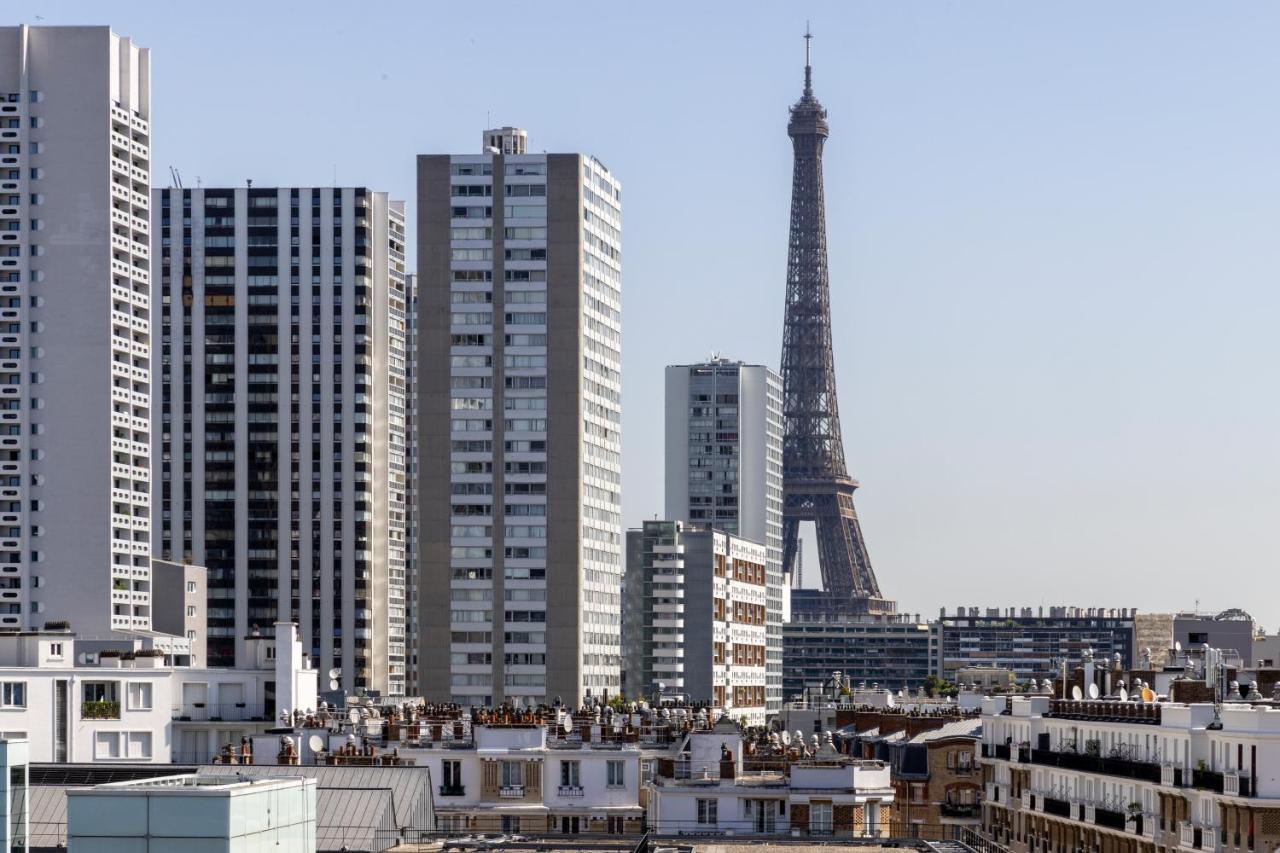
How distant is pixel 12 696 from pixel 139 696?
7452 mm

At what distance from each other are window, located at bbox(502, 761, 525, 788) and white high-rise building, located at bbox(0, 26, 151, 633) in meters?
78.1

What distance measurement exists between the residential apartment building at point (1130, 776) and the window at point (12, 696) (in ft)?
157

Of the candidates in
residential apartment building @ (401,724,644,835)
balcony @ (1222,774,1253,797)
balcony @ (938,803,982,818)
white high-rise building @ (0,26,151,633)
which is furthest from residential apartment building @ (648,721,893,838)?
white high-rise building @ (0,26,151,633)

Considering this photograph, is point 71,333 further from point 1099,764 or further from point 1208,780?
point 1208,780

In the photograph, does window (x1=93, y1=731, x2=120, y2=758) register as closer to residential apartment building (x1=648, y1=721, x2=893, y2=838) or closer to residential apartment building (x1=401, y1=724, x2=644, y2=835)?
residential apartment building (x1=401, y1=724, x2=644, y2=835)

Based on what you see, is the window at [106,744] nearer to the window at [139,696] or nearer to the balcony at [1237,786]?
the window at [139,696]

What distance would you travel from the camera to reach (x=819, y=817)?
101 m

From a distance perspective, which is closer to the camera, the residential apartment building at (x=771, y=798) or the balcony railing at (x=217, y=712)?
the residential apartment building at (x=771, y=798)

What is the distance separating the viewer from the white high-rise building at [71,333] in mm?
183250

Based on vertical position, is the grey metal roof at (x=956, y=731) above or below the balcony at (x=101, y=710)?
below

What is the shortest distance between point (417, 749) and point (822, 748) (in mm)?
16889

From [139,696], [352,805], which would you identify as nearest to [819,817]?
[352,805]

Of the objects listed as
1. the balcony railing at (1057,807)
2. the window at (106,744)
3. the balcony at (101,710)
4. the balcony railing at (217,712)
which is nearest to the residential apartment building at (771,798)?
the balcony railing at (1057,807)

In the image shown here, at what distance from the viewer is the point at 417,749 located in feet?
358
